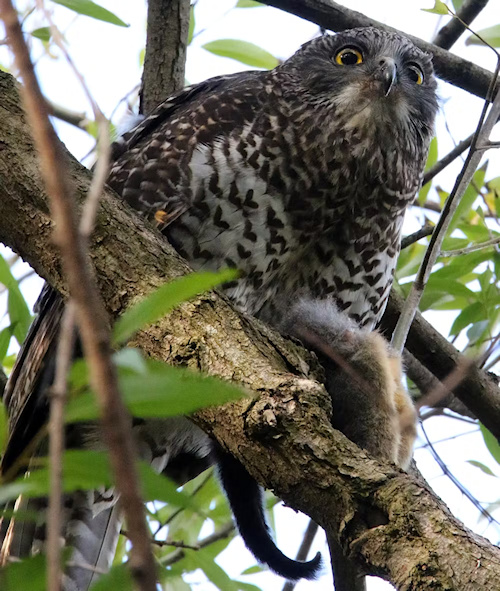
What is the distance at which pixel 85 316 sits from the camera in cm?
76

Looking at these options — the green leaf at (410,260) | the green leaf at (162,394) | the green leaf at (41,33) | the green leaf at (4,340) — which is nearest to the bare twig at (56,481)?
the green leaf at (162,394)

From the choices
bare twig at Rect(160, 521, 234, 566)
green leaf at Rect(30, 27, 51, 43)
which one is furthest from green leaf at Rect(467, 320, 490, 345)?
green leaf at Rect(30, 27, 51, 43)

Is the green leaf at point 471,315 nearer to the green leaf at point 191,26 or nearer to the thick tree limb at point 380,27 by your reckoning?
the thick tree limb at point 380,27

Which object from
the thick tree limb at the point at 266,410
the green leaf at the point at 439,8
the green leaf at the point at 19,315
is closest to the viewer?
the thick tree limb at the point at 266,410

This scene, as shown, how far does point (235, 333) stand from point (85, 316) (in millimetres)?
1369

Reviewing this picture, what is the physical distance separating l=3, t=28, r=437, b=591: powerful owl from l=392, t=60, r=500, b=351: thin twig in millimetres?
327

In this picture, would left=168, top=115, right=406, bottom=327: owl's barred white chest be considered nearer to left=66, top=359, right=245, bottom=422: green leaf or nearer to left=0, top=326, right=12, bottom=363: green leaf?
left=0, top=326, right=12, bottom=363: green leaf

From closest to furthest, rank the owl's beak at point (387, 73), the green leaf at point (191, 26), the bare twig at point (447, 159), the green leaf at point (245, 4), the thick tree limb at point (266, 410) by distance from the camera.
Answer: the thick tree limb at point (266, 410) → the owl's beak at point (387, 73) → the bare twig at point (447, 159) → the green leaf at point (191, 26) → the green leaf at point (245, 4)

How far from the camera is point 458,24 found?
13.1 feet

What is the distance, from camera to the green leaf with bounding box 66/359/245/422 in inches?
41.0

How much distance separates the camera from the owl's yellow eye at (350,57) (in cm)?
377

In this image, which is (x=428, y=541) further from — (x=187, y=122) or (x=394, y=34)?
(x=394, y=34)

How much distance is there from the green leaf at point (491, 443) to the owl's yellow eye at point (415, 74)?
157 centimetres

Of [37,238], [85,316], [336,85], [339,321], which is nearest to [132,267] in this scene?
[37,238]
